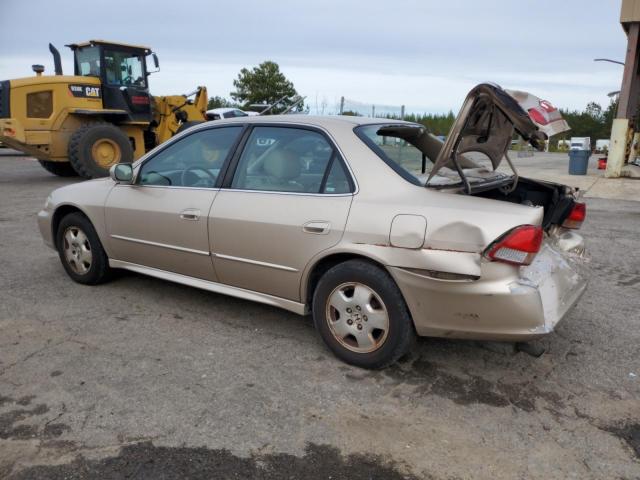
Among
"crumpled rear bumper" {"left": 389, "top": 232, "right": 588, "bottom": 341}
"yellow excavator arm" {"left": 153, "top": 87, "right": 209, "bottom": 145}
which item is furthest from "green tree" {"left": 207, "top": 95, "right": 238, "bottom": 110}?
"crumpled rear bumper" {"left": 389, "top": 232, "right": 588, "bottom": 341}

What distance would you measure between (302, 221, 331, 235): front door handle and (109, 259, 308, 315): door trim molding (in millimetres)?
528

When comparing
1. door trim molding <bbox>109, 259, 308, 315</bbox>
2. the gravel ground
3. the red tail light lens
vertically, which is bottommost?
the gravel ground

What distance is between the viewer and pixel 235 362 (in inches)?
136

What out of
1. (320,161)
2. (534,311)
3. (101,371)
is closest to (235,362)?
(101,371)

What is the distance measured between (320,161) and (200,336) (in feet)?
4.87

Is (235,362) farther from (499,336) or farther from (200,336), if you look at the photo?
(499,336)

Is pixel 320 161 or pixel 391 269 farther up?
pixel 320 161

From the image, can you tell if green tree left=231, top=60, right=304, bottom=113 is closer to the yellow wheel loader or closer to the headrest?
the yellow wheel loader

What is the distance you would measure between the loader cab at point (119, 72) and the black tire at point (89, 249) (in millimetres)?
8643

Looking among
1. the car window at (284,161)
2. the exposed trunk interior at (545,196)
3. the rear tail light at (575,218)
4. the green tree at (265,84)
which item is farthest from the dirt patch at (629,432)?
the green tree at (265,84)

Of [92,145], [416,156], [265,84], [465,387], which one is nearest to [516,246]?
[465,387]

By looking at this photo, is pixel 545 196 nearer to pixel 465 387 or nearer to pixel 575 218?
pixel 575 218

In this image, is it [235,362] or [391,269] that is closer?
[391,269]

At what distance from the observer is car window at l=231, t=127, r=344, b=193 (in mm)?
3562
